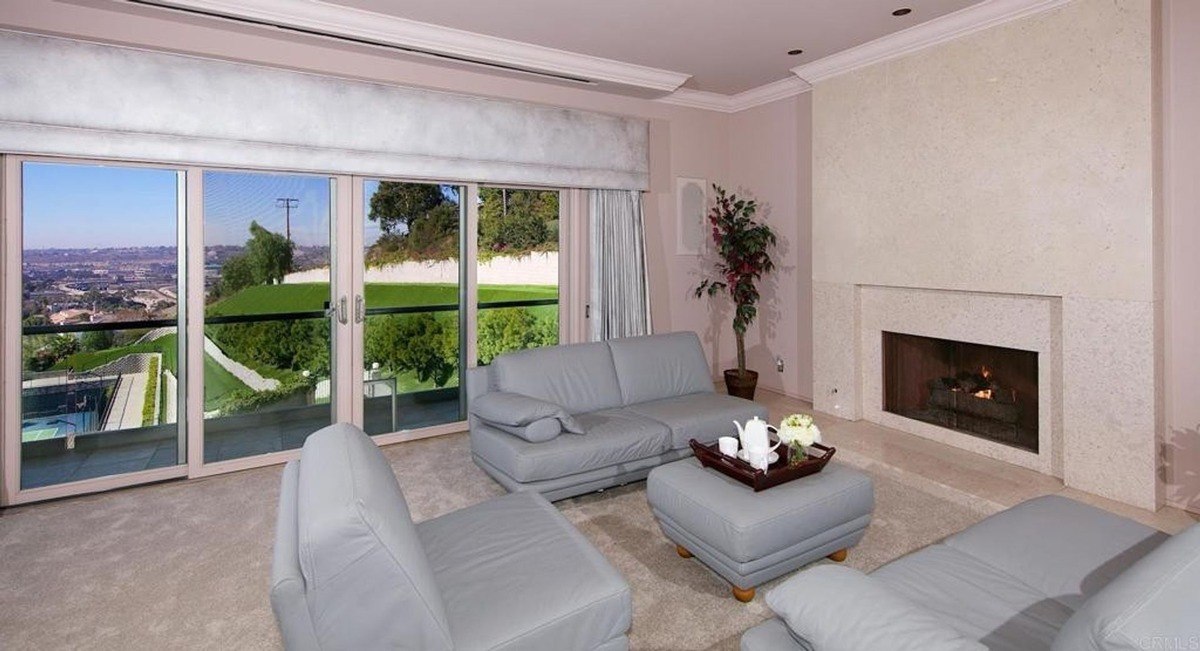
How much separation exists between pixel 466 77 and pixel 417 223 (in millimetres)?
1214

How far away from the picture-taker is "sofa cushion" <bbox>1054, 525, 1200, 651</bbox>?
1.05 m

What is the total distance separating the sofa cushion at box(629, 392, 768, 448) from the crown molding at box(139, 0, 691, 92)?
2.77m

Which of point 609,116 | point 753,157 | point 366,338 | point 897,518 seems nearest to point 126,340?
point 366,338

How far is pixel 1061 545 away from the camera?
A: 1.97m

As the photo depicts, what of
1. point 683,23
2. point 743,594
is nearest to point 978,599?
point 743,594

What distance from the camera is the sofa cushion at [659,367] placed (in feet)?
13.8

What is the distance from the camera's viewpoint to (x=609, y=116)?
17.8 ft

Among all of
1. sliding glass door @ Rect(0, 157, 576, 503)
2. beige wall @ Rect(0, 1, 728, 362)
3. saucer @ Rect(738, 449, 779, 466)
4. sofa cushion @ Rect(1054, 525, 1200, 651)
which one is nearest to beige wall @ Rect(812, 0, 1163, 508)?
beige wall @ Rect(0, 1, 728, 362)

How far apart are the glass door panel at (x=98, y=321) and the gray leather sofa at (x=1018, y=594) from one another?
13.6 ft

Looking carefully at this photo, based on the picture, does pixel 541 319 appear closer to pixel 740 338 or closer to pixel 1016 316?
pixel 740 338

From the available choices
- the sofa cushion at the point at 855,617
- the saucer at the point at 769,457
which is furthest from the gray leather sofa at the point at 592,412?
the sofa cushion at the point at 855,617

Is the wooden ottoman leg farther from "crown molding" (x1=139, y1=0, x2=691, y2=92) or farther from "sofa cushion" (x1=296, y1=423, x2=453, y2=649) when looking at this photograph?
"crown molding" (x1=139, y1=0, x2=691, y2=92)

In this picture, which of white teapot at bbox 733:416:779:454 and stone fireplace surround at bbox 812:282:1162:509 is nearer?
white teapot at bbox 733:416:779:454

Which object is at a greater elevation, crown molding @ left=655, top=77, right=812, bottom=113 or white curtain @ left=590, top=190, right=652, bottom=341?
crown molding @ left=655, top=77, right=812, bottom=113
